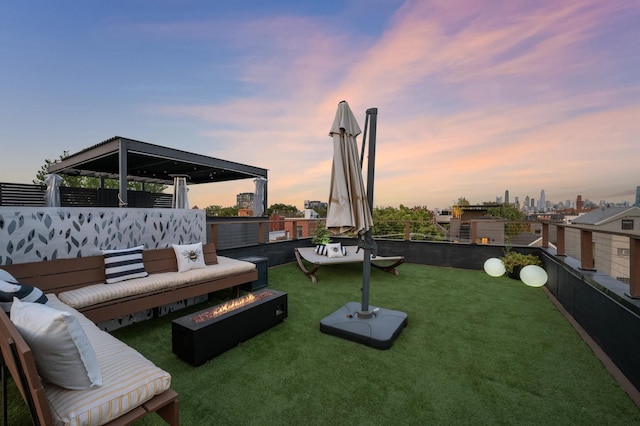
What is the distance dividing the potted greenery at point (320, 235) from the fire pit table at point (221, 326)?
163 inches

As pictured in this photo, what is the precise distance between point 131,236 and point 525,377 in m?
4.83

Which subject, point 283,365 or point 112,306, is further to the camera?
point 112,306

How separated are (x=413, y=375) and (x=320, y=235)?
18.2 feet

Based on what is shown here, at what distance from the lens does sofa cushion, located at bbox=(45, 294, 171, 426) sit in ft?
3.78

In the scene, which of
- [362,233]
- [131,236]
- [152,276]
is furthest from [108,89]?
[362,233]

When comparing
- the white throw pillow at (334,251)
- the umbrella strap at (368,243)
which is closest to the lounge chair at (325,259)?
the white throw pillow at (334,251)

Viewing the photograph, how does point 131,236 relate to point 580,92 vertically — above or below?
below

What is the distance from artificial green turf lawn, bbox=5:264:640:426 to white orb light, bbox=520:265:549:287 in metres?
1.22

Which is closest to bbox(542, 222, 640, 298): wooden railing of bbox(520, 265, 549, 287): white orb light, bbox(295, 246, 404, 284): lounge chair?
bbox(520, 265, 549, 287): white orb light

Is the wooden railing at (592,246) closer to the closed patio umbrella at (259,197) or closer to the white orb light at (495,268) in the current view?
Answer: the white orb light at (495,268)

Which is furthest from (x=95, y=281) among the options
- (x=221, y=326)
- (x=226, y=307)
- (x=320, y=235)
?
(x=320, y=235)

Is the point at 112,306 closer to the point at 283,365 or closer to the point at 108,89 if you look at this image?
the point at 283,365

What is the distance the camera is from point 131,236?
12.6ft

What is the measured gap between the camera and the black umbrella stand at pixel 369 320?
275cm
